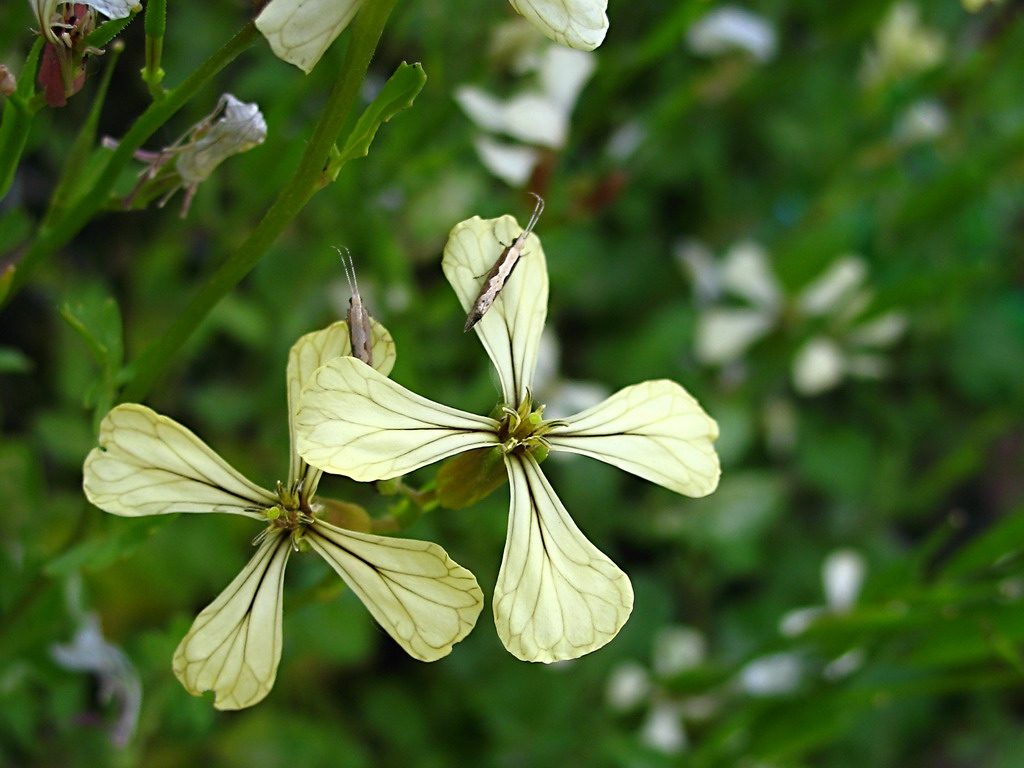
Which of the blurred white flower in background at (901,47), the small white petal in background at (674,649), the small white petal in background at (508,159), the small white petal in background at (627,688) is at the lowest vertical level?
the small white petal in background at (627,688)

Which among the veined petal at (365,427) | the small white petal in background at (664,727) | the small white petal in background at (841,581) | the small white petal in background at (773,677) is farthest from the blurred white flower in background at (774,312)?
the veined petal at (365,427)

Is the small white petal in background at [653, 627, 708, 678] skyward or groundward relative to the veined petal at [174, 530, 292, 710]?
skyward

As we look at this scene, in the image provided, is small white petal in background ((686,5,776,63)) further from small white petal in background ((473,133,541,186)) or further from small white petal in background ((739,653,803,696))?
small white petal in background ((739,653,803,696))

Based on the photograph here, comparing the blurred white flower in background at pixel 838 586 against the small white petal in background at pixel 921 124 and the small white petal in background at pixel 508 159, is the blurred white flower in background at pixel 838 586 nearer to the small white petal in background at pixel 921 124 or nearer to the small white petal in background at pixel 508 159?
the small white petal in background at pixel 508 159

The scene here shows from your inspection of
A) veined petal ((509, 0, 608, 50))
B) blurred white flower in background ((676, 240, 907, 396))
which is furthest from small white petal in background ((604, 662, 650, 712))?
veined petal ((509, 0, 608, 50))

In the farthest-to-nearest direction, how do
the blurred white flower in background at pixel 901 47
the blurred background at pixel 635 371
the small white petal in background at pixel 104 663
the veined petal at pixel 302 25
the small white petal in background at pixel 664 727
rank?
the blurred white flower in background at pixel 901 47 < the small white petal in background at pixel 664 727 < the blurred background at pixel 635 371 < the small white petal in background at pixel 104 663 < the veined petal at pixel 302 25

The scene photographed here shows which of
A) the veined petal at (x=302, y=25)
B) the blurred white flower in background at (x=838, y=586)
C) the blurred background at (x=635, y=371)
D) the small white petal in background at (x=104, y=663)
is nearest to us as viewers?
the veined petal at (x=302, y=25)

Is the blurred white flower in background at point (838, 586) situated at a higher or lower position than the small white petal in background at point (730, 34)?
lower

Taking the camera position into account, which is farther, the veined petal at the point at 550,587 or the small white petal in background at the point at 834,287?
the small white petal in background at the point at 834,287
